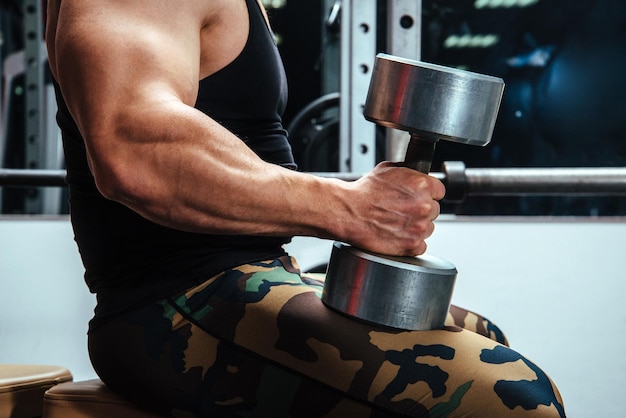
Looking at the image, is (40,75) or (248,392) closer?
(248,392)

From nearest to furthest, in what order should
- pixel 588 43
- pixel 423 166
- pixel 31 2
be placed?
pixel 423 166, pixel 31 2, pixel 588 43

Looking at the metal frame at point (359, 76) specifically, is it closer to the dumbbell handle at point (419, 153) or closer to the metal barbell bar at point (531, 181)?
the metal barbell bar at point (531, 181)

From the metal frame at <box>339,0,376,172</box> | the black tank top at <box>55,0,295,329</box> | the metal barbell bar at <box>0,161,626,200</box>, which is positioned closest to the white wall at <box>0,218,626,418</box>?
the metal frame at <box>339,0,376,172</box>

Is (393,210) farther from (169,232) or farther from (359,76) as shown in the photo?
(359,76)

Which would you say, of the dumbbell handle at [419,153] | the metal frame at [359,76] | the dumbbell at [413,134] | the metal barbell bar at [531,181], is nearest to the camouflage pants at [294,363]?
the dumbbell at [413,134]

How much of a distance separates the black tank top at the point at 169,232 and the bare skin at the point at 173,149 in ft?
0.27

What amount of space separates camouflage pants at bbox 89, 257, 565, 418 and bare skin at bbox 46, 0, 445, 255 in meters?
0.09

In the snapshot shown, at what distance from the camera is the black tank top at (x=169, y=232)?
2.53 ft

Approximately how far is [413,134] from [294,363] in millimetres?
278

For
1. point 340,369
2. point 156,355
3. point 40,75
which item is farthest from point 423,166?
point 40,75

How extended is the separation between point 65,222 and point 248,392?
1.53 m

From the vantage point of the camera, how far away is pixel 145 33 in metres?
0.67

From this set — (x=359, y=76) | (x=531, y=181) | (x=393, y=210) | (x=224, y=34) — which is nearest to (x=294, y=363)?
(x=393, y=210)

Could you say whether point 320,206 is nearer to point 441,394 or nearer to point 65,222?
point 441,394
